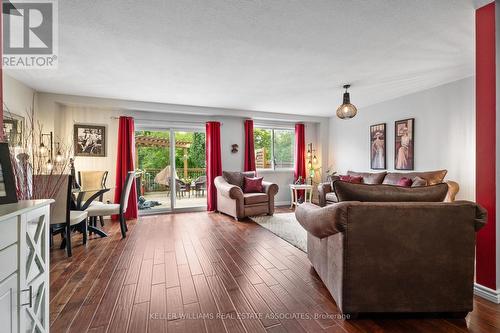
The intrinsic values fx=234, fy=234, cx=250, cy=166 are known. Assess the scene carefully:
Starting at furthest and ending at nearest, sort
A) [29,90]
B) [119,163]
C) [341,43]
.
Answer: [119,163] → [29,90] → [341,43]

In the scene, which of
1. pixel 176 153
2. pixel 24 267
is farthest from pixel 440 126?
pixel 24 267

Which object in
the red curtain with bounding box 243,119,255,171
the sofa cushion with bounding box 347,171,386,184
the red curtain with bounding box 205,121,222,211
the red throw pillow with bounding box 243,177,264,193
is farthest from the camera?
the red curtain with bounding box 243,119,255,171

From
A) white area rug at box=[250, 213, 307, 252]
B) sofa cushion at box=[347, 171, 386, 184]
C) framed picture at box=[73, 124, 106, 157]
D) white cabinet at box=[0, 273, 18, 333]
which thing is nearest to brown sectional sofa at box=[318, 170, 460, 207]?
sofa cushion at box=[347, 171, 386, 184]

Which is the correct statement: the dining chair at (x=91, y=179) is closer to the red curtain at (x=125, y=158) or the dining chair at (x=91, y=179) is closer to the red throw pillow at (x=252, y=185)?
the red curtain at (x=125, y=158)

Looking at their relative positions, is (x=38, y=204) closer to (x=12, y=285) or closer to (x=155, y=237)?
(x=12, y=285)

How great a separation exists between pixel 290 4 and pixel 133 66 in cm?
222

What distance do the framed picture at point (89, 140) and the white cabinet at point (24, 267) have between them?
406cm

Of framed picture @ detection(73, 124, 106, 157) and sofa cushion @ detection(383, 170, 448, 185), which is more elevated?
framed picture @ detection(73, 124, 106, 157)

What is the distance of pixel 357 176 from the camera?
524cm

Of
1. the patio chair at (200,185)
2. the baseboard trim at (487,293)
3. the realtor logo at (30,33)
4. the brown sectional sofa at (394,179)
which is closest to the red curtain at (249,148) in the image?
the patio chair at (200,185)

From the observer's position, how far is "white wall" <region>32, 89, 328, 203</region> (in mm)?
4438

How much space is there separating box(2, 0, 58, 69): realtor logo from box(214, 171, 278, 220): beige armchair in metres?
3.29

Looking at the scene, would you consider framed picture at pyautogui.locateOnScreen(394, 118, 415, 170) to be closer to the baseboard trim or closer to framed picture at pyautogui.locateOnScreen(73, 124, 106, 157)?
the baseboard trim

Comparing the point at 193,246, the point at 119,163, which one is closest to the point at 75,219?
the point at 193,246
